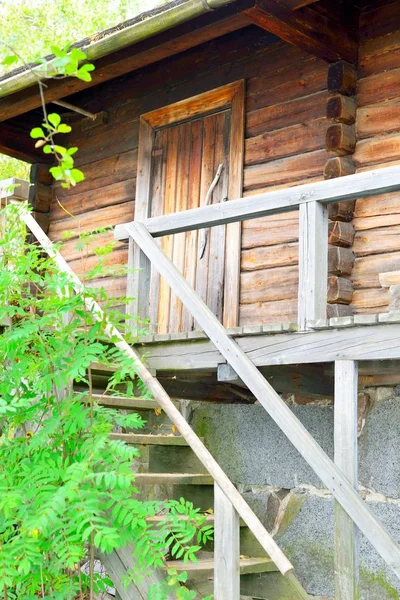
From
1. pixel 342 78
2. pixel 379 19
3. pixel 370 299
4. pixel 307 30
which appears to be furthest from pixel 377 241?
pixel 379 19

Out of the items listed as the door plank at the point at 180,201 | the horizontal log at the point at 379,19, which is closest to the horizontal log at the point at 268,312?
the door plank at the point at 180,201

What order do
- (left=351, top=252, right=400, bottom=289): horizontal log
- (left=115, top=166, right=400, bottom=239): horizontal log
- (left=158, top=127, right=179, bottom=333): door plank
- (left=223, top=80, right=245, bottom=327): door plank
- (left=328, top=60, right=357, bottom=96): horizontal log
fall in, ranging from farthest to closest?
(left=158, top=127, right=179, bottom=333): door plank < (left=223, top=80, right=245, bottom=327): door plank < (left=328, top=60, right=357, bottom=96): horizontal log < (left=351, top=252, right=400, bottom=289): horizontal log < (left=115, top=166, right=400, bottom=239): horizontal log

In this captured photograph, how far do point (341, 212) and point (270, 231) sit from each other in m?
0.78

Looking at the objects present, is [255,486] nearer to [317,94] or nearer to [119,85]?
[317,94]

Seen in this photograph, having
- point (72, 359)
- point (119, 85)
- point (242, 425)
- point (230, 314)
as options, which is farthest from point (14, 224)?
point (119, 85)

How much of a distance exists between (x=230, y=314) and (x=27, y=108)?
2671mm

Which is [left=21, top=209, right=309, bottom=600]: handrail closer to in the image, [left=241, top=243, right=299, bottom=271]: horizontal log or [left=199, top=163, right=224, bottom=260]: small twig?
[left=241, top=243, right=299, bottom=271]: horizontal log

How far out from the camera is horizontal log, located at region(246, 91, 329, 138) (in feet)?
20.1

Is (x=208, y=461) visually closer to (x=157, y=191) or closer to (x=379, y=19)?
(x=379, y=19)

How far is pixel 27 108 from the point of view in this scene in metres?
7.36

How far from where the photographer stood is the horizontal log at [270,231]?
20.2 feet

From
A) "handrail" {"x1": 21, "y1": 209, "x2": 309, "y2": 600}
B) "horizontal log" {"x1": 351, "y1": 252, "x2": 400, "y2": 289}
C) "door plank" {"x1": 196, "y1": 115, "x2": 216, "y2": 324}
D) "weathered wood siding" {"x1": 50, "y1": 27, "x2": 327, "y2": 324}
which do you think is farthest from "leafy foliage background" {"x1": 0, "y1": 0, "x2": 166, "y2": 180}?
"handrail" {"x1": 21, "y1": 209, "x2": 309, "y2": 600}

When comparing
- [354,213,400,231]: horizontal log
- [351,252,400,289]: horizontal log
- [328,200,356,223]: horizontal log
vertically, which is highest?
[328,200,356,223]: horizontal log

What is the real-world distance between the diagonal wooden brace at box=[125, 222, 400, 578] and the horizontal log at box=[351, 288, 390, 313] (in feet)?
4.30
